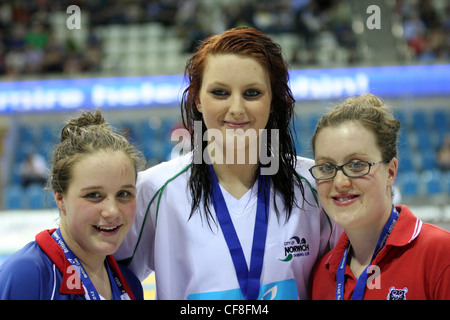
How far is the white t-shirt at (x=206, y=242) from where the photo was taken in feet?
6.87

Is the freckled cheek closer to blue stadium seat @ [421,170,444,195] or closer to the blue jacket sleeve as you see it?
the blue jacket sleeve

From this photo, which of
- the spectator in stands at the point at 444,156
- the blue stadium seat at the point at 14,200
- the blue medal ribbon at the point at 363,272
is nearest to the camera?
the blue medal ribbon at the point at 363,272

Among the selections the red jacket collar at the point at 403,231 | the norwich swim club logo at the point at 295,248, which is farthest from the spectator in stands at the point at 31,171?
the red jacket collar at the point at 403,231

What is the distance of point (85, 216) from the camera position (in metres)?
1.85

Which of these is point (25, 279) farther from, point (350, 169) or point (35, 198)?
point (35, 198)

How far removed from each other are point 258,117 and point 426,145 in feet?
28.6

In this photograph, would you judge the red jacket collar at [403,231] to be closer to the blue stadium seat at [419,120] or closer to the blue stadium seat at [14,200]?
the blue stadium seat at [14,200]

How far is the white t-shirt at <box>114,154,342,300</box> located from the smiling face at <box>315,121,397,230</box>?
280 mm

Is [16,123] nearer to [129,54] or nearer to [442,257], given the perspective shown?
[129,54]

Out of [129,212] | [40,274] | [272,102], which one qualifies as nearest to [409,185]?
[272,102]

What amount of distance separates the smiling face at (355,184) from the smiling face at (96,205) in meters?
0.73

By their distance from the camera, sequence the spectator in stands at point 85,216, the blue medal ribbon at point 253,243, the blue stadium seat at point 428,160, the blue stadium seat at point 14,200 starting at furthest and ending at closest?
the blue stadium seat at point 428,160 → the blue stadium seat at point 14,200 → the blue medal ribbon at point 253,243 → the spectator in stands at point 85,216

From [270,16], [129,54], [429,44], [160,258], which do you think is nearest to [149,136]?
[129,54]

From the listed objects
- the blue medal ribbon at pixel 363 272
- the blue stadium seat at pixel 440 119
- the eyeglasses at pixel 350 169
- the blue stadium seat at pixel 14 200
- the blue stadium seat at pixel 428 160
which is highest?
the blue stadium seat at pixel 440 119
